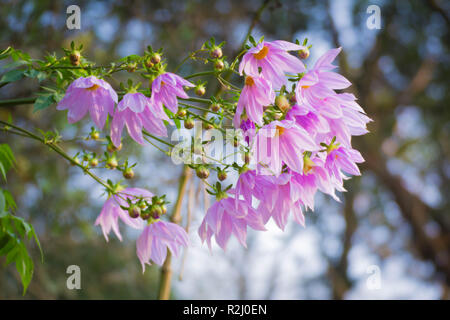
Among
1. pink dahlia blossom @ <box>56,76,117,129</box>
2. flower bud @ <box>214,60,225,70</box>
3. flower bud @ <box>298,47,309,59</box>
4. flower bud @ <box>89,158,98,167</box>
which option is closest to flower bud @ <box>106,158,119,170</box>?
flower bud @ <box>89,158,98,167</box>

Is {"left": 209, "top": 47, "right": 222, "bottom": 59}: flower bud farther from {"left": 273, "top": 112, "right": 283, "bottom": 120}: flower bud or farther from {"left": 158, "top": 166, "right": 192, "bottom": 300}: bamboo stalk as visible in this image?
{"left": 158, "top": 166, "right": 192, "bottom": 300}: bamboo stalk

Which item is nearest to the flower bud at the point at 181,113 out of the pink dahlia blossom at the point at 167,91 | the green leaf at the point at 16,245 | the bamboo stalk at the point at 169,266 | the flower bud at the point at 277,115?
the pink dahlia blossom at the point at 167,91

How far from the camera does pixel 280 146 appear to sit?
0.59 metres

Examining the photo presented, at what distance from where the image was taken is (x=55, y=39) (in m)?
2.21

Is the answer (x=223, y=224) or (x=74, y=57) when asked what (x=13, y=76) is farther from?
(x=223, y=224)

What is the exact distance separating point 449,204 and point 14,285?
130 inches

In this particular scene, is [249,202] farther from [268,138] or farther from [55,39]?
[55,39]

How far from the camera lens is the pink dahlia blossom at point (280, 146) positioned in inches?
22.3

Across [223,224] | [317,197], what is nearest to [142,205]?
[223,224]

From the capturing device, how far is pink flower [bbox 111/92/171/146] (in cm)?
60

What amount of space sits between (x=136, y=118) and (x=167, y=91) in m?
0.06

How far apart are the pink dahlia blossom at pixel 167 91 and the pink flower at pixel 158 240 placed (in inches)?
8.7

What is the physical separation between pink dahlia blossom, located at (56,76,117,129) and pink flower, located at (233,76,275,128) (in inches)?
6.9
